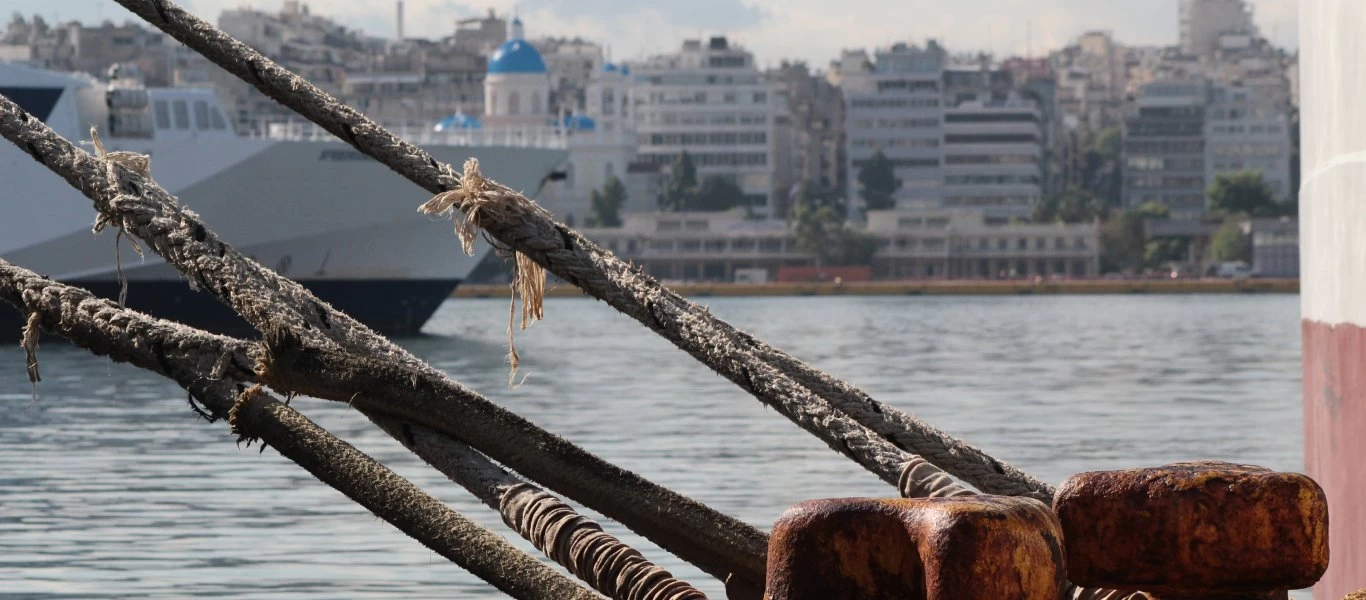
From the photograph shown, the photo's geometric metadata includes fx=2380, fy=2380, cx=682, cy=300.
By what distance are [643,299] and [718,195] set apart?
134171 millimetres

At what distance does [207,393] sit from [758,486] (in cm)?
1084

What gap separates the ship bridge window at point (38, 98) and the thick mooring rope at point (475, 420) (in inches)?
1302

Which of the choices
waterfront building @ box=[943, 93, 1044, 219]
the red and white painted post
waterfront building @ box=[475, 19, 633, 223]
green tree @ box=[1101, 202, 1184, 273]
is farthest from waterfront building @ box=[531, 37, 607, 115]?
the red and white painted post

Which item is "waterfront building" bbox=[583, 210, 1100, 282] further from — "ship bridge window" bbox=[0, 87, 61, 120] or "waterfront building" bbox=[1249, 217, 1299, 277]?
"ship bridge window" bbox=[0, 87, 61, 120]

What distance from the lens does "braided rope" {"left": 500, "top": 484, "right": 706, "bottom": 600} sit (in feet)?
11.0

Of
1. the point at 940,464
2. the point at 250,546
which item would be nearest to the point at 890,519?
the point at 940,464

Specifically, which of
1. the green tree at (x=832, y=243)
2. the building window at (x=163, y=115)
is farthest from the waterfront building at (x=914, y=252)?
the building window at (x=163, y=115)

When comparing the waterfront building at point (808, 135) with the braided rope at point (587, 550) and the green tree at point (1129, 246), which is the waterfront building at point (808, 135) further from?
the braided rope at point (587, 550)

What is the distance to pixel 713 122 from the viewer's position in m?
146

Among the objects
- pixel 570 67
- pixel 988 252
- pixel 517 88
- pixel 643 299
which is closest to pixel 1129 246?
pixel 988 252

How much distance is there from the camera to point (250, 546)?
36.9 ft

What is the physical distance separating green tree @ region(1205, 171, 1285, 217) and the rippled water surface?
8153 centimetres

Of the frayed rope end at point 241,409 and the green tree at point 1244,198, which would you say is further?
the green tree at point 1244,198

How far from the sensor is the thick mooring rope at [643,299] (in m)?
4.59
